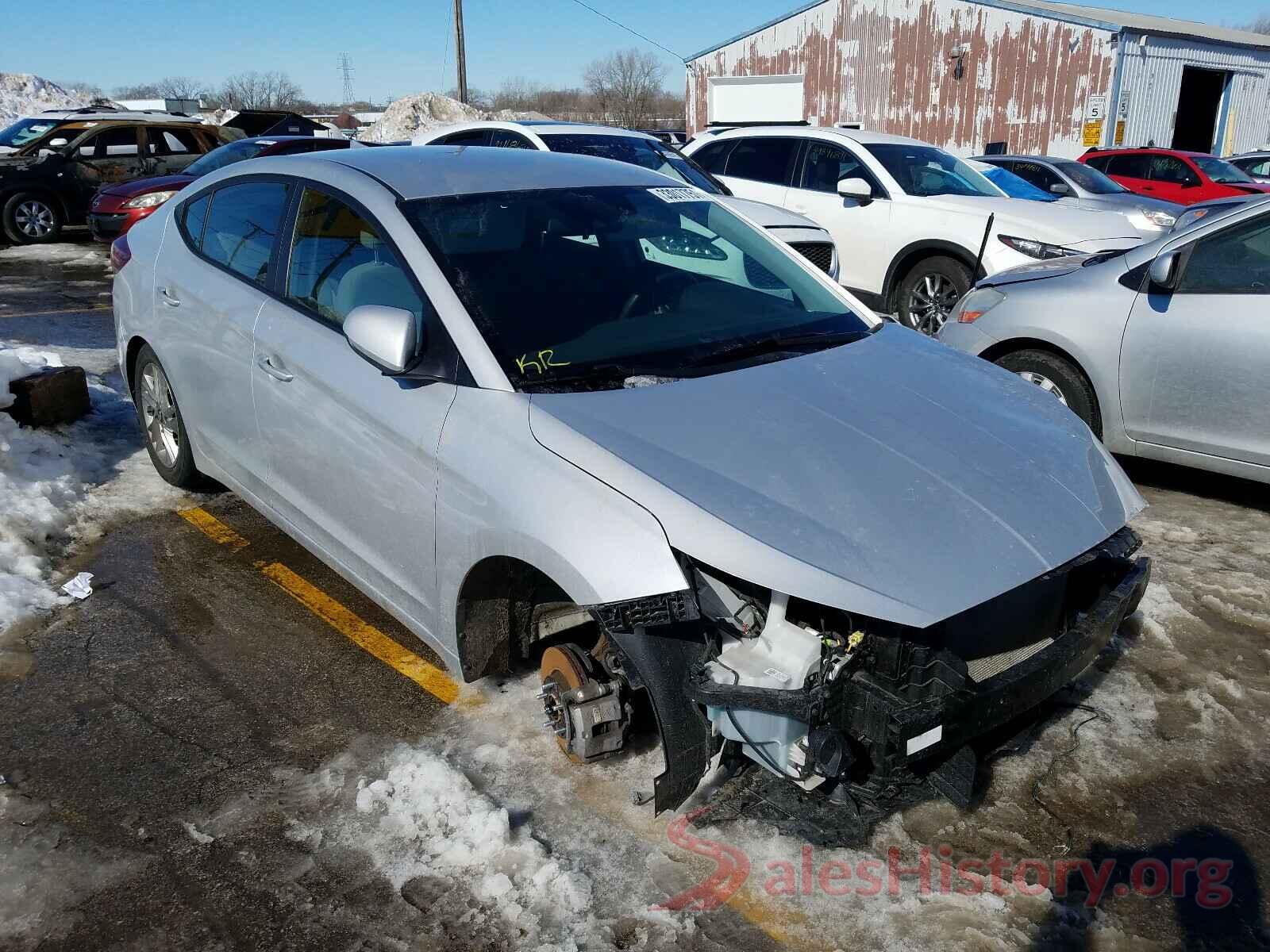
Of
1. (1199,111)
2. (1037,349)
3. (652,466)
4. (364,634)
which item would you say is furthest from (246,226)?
(1199,111)

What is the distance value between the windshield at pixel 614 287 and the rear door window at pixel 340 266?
0.17 metres

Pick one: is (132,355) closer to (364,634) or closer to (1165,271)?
(364,634)

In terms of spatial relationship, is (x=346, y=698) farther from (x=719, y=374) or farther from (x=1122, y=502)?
(x=1122, y=502)

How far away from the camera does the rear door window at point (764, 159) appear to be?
34.0ft

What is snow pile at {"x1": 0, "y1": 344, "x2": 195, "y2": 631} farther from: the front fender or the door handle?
the front fender

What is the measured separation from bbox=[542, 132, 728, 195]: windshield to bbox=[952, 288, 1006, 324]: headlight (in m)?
3.74

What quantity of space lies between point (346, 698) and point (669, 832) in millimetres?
1325

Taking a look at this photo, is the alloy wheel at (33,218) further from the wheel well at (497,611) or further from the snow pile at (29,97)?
the snow pile at (29,97)

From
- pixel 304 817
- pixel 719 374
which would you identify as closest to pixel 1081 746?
pixel 719 374

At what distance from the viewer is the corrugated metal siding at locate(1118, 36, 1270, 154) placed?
25.3m

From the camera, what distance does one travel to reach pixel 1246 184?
16938 mm

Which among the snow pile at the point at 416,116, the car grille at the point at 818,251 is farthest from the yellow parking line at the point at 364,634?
the snow pile at the point at 416,116

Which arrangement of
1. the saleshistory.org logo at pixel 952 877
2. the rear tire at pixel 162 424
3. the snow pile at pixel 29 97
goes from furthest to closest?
1. the snow pile at pixel 29 97
2. the rear tire at pixel 162 424
3. the saleshistory.org logo at pixel 952 877

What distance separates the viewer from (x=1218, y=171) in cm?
1728
